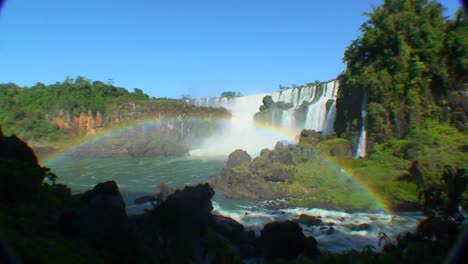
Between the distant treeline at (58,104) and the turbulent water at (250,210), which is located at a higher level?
the distant treeline at (58,104)

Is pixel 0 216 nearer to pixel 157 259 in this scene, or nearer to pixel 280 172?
pixel 157 259

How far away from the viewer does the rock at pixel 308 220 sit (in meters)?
13.7

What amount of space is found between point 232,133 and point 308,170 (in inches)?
1033

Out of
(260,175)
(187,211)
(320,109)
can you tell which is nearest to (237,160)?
(260,175)

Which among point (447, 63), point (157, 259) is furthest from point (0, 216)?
point (447, 63)

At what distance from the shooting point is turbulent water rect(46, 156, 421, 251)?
12.5 meters

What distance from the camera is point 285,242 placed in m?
9.64

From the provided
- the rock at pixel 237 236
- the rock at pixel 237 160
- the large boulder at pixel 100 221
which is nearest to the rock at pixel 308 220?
the rock at pixel 237 236

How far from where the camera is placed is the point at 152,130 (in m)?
51.3

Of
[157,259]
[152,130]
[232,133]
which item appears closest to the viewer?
[157,259]

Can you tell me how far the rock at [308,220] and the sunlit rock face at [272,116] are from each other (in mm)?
14717

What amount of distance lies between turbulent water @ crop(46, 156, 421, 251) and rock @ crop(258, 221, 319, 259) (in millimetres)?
1851

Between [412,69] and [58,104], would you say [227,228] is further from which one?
[58,104]

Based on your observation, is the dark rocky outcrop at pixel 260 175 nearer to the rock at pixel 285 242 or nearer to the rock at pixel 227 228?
the rock at pixel 227 228
